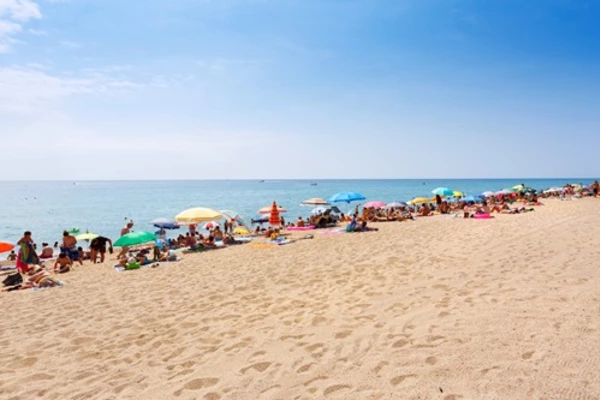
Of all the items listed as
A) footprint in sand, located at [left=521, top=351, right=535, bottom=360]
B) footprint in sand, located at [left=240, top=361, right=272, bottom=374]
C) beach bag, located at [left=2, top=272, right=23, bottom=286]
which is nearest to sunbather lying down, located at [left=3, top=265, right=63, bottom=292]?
beach bag, located at [left=2, top=272, right=23, bottom=286]

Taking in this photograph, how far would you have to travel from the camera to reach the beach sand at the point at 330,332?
3.47 meters

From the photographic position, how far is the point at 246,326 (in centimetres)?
548

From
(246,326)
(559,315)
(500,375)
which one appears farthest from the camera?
(246,326)

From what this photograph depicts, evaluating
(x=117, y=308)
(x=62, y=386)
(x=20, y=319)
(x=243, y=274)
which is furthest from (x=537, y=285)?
(x=20, y=319)

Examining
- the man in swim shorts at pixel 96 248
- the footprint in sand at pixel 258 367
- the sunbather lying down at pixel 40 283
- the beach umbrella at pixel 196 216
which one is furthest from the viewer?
the man in swim shorts at pixel 96 248

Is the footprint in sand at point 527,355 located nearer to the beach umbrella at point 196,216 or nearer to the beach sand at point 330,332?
the beach sand at point 330,332

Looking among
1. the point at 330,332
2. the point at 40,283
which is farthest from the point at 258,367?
the point at 40,283

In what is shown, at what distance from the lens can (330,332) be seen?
489 centimetres

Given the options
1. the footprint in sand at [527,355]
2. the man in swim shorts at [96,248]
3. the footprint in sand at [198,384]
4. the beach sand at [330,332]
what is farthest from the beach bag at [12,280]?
the footprint in sand at [527,355]

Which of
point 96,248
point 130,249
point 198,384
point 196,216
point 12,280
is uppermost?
point 196,216

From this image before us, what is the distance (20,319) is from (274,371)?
580 centimetres

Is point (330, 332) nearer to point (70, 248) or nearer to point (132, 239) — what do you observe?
point (132, 239)

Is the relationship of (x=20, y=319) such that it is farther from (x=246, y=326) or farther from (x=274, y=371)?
(x=274, y=371)

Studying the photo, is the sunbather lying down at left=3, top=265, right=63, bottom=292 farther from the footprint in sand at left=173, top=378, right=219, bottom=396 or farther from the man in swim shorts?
Answer: the footprint in sand at left=173, top=378, right=219, bottom=396
